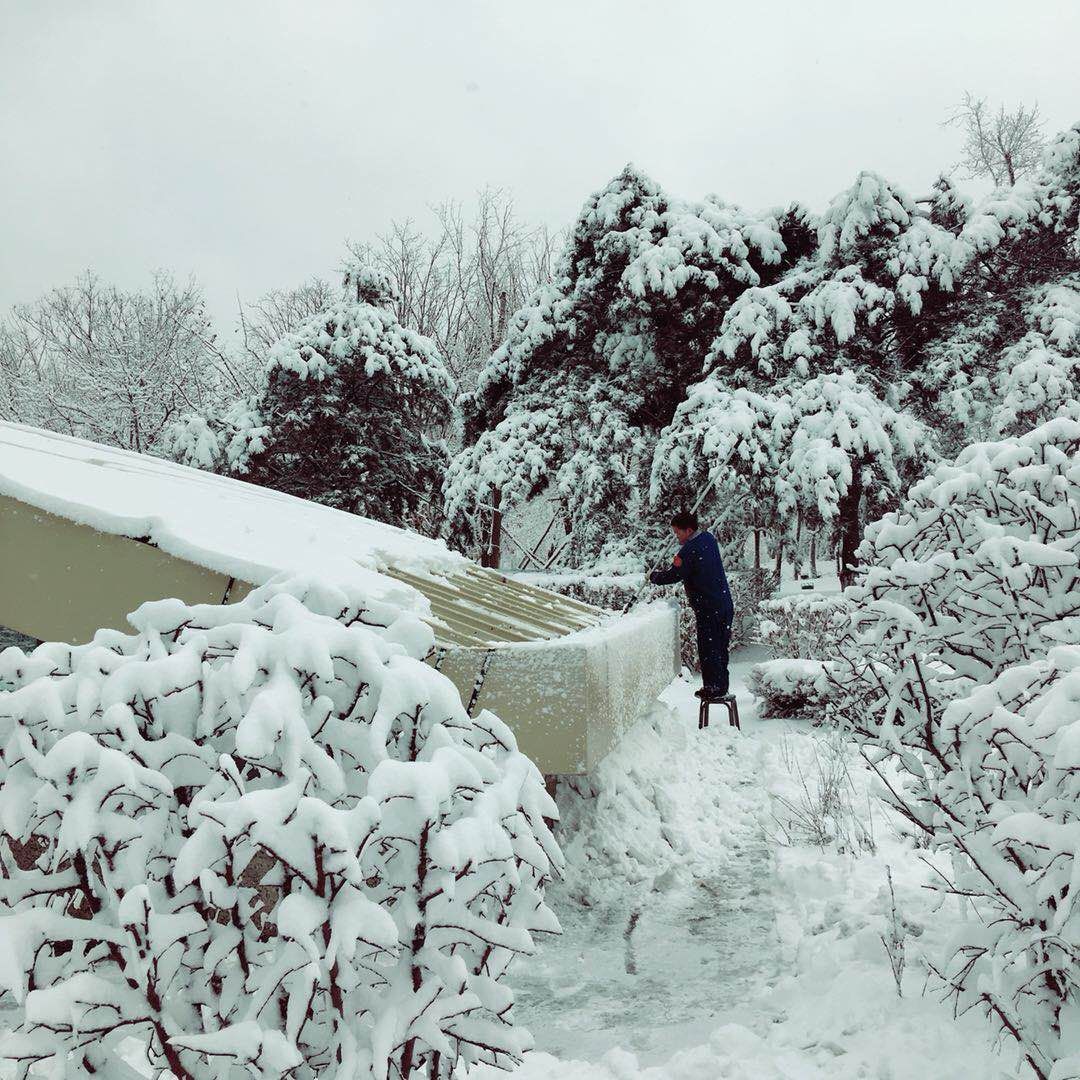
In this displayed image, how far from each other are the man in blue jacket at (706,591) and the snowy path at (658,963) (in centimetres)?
263

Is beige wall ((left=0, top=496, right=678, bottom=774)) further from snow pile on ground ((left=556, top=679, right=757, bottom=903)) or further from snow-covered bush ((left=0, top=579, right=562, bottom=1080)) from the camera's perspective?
snow-covered bush ((left=0, top=579, right=562, bottom=1080))

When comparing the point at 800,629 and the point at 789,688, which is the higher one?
the point at 800,629

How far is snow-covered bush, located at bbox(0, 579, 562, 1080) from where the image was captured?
148 cm

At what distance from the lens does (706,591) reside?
7.79 meters

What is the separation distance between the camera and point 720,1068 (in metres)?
2.62

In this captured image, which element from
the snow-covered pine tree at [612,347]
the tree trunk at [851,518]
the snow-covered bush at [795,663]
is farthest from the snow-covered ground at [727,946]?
the snow-covered pine tree at [612,347]

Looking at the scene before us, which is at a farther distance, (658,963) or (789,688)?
(789,688)

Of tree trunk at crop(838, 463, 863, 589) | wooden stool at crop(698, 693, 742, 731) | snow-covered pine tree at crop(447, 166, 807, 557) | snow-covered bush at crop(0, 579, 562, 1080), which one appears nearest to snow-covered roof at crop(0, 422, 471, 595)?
snow-covered bush at crop(0, 579, 562, 1080)

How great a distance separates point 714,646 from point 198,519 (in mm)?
4721

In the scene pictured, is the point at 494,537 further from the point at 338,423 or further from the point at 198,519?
the point at 198,519

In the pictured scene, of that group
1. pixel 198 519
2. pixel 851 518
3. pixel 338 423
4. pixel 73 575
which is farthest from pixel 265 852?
pixel 338 423

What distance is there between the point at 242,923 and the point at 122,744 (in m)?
0.39

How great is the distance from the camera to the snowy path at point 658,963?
306cm

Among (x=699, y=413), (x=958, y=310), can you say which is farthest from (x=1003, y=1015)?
(x=958, y=310)
